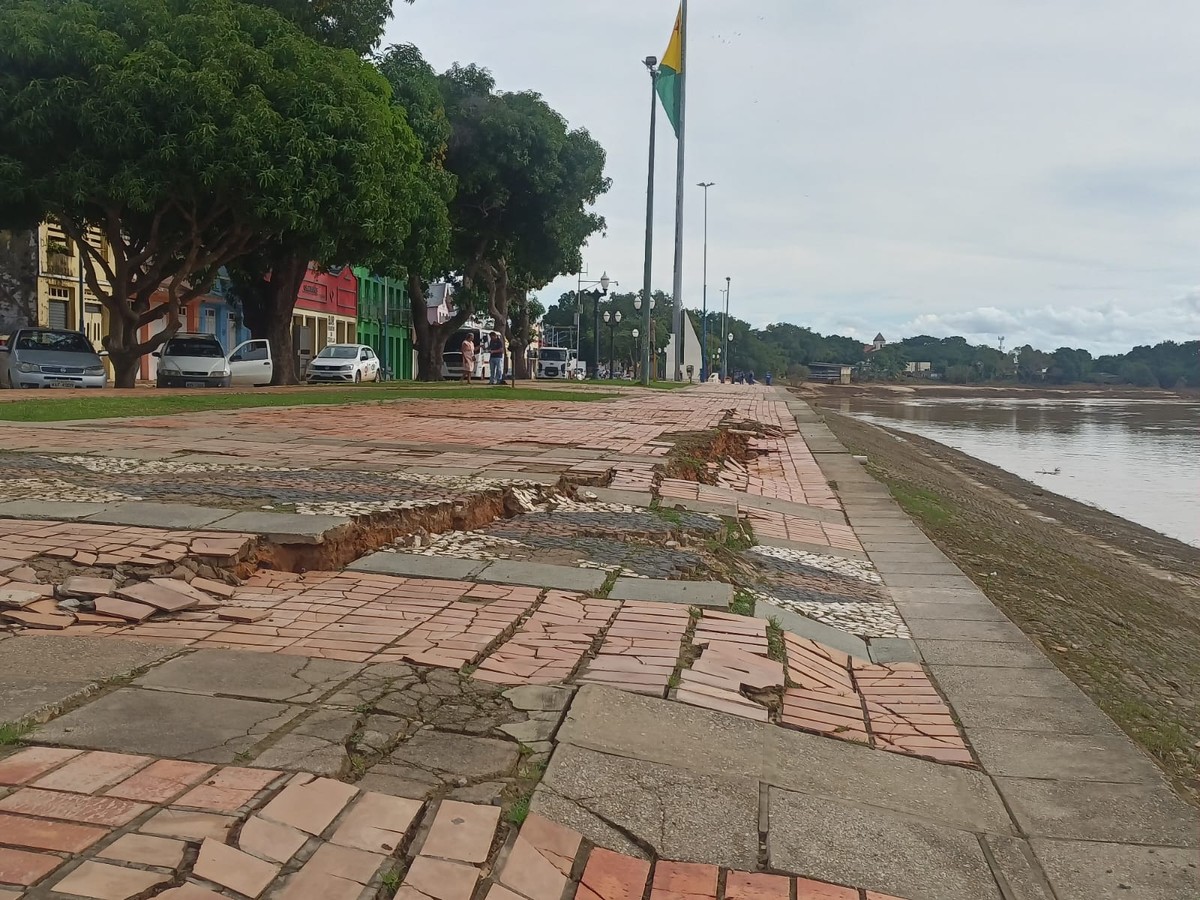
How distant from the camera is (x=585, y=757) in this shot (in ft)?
9.01

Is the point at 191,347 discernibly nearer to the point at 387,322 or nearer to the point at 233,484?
the point at 233,484

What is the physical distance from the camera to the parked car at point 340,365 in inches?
1277

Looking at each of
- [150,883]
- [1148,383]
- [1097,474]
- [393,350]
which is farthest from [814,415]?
[1148,383]

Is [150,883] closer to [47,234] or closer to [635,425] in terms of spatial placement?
[635,425]

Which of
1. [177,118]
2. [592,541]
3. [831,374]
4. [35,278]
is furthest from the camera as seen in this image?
[831,374]

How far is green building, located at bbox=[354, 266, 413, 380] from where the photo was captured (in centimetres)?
6050

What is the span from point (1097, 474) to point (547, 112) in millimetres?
23343

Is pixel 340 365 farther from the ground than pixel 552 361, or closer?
closer

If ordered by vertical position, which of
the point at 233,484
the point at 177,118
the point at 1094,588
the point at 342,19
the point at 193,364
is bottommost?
the point at 1094,588

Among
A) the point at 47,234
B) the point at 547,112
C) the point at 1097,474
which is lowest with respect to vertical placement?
the point at 1097,474

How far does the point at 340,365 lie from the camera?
1281 inches

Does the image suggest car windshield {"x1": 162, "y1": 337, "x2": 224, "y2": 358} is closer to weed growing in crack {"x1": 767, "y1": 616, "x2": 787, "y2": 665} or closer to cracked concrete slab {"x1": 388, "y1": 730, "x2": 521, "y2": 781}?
weed growing in crack {"x1": 767, "y1": 616, "x2": 787, "y2": 665}

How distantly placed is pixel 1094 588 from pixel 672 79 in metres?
28.0

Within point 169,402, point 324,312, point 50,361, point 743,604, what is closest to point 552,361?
point 324,312
